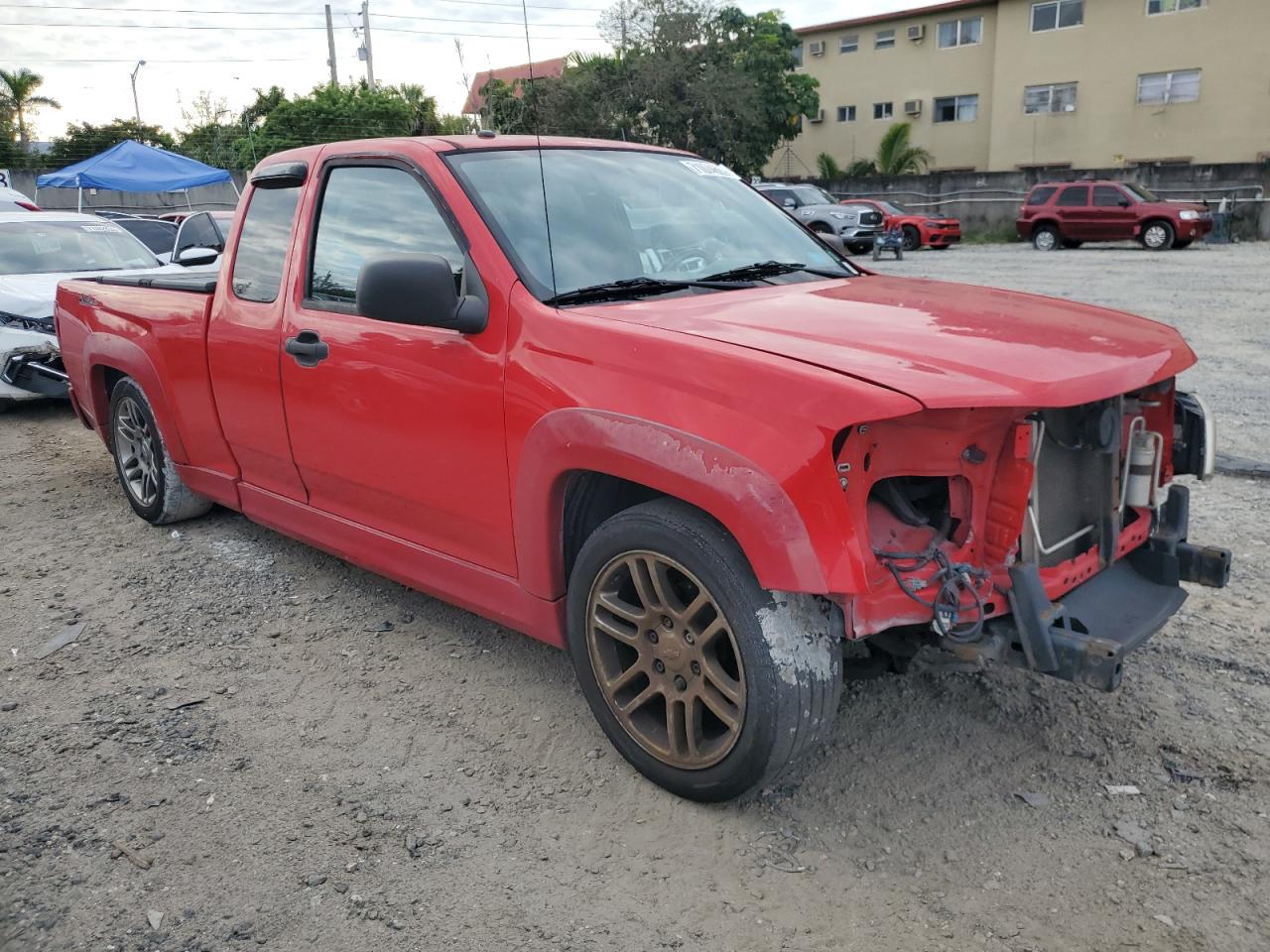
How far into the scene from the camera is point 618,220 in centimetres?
362

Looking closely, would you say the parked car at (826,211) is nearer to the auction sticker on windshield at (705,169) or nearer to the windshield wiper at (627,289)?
the auction sticker on windshield at (705,169)

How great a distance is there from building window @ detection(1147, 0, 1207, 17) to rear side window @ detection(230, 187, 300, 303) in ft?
123

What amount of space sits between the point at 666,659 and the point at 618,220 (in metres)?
1.56

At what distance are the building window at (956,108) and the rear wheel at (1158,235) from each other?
19.1m

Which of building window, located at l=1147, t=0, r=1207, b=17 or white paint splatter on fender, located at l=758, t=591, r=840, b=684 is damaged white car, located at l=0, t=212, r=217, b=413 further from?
building window, located at l=1147, t=0, r=1207, b=17

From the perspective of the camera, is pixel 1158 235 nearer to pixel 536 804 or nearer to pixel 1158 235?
pixel 1158 235

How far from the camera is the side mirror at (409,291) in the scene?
3.05 meters

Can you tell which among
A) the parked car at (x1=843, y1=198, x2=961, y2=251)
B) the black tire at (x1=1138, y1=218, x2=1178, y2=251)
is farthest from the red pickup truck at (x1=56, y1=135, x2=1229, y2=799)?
the parked car at (x1=843, y1=198, x2=961, y2=251)

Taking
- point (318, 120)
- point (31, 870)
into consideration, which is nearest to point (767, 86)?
point (318, 120)

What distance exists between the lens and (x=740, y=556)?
269cm

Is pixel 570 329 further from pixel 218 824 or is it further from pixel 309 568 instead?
pixel 309 568

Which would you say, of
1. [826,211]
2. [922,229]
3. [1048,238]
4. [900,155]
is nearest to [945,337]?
[826,211]

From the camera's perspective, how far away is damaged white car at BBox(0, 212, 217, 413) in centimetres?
834

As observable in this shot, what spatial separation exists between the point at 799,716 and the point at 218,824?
1.69 metres
